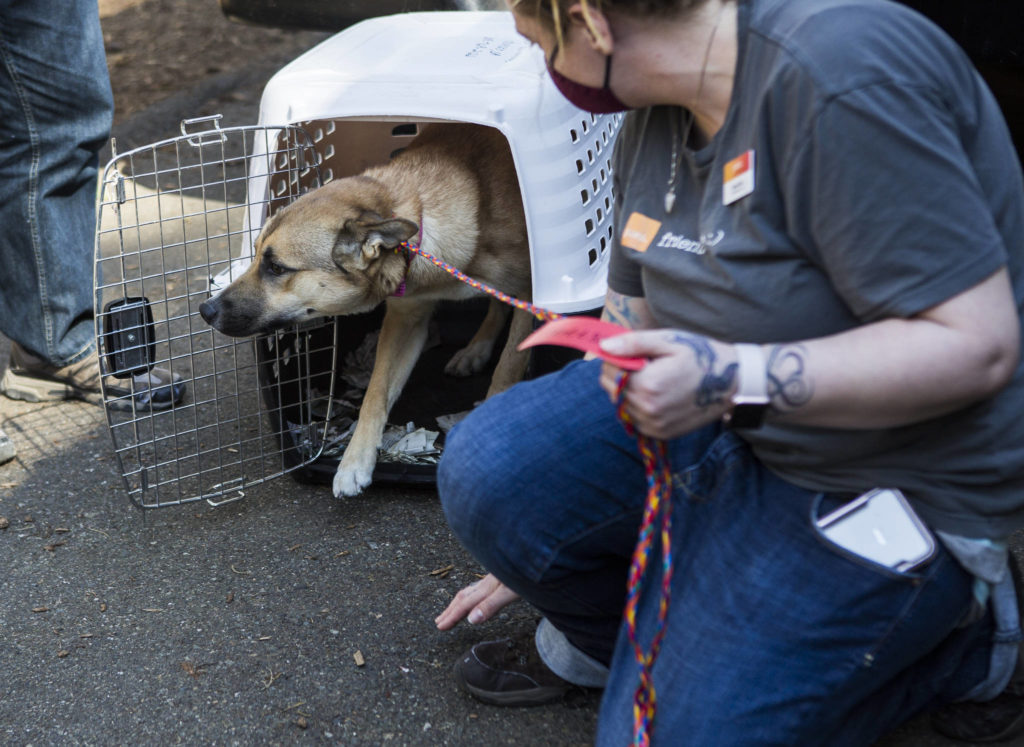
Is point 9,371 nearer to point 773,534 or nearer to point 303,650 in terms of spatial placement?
point 303,650

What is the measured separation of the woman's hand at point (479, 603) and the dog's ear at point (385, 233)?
962 mm

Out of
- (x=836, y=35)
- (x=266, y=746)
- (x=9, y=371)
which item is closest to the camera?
(x=836, y=35)

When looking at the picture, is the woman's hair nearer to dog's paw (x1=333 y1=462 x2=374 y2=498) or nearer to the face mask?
the face mask

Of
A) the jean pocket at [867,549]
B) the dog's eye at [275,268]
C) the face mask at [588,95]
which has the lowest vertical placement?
the dog's eye at [275,268]

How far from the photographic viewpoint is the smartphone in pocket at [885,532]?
1302mm

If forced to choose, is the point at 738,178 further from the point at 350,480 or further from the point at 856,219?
the point at 350,480

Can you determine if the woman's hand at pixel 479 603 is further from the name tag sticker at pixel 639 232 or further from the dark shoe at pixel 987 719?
the dark shoe at pixel 987 719

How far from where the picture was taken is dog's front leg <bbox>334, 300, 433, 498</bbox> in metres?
2.55

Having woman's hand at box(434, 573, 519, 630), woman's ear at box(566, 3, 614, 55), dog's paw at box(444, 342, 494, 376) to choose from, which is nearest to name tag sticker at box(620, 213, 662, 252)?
woman's ear at box(566, 3, 614, 55)

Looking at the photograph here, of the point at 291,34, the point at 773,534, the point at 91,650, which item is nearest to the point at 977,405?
the point at 773,534

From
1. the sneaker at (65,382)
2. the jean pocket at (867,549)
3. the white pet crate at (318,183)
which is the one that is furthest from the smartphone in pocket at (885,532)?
the sneaker at (65,382)

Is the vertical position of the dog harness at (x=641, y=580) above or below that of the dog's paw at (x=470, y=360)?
above

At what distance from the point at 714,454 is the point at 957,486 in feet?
1.14

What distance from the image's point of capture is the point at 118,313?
2.29 m
